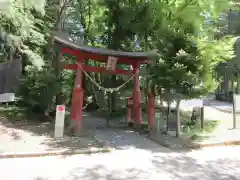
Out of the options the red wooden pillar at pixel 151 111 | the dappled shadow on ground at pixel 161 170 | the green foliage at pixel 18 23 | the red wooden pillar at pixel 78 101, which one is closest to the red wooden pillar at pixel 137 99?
the red wooden pillar at pixel 151 111

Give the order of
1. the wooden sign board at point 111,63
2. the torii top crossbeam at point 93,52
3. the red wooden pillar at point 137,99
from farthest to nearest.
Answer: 1. the red wooden pillar at point 137,99
2. the wooden sign board at point 111,63
3. the torii top crossbeam at point 93,52

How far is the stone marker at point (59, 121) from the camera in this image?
8180mm

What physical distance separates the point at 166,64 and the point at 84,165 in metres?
3.81

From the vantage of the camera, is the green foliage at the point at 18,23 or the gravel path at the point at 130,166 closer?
the gravel path at the point at 130,166

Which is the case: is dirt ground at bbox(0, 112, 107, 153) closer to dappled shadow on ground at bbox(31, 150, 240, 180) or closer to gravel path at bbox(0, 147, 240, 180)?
gravel path at bbox(0, 147, 240, 180)

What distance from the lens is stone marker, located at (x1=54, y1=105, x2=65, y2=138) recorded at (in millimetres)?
8180

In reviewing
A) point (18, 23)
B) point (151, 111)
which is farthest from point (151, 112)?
point (18, 23)

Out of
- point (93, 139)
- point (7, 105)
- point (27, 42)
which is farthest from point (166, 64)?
point (7, 105)

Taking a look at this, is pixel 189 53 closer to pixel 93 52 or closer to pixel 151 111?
pixel 151 111

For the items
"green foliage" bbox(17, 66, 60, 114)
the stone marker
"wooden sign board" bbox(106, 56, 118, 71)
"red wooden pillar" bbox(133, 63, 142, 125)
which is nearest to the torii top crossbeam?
"wooden sign board" bbox(106, 56, 118, 71)

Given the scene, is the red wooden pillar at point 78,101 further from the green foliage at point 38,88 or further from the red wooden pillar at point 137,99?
the red wooden pillar at point 137,99

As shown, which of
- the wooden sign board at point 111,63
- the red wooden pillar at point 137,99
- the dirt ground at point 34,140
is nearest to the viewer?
the dirt ground at point 34,140

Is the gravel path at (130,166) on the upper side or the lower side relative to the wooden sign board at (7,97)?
lower

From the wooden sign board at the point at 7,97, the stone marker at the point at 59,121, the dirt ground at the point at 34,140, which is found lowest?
the dirt ground at the point at 34,140
